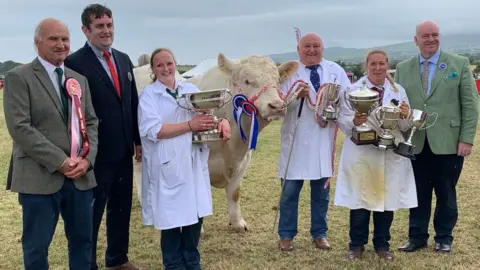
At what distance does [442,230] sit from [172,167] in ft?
9.43

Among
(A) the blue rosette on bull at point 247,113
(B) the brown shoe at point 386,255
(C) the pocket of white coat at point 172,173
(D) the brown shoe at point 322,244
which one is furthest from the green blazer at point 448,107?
(C) the pocket of white coat at point 172,173

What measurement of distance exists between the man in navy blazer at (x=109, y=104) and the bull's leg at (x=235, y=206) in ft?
5.55

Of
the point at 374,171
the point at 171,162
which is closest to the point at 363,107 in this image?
the point at 374,171

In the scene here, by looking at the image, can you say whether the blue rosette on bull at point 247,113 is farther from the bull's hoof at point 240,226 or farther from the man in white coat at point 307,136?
the bull's hoof at point 240,226

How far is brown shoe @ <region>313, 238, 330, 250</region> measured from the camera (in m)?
4.86

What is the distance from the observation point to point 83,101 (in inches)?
134

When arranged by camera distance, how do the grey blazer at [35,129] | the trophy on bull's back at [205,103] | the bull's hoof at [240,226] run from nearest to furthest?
the grey blazer at [35,129] → the trophy on bull's back at [205,103] → the bull's hoof at [240,226]

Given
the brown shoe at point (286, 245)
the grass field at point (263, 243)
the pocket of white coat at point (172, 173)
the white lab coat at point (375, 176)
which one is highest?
the pocket of white coat at point (172, 173)

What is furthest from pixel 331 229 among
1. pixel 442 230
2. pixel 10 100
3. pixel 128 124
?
pixel 10 100

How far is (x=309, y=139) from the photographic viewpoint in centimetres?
467

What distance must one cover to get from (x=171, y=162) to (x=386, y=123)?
5.95ft

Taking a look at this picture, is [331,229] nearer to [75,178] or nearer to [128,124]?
[128,124]

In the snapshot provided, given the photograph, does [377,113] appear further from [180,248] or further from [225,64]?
[180,248]

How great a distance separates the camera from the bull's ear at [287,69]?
473 cm
